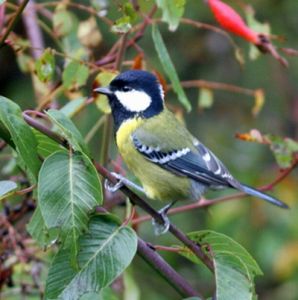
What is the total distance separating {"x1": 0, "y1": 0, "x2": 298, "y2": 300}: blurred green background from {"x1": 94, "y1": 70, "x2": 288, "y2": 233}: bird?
118 centimetres

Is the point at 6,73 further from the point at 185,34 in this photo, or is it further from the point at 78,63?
the point at 78,63

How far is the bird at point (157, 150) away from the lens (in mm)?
2520

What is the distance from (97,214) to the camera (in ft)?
5.37

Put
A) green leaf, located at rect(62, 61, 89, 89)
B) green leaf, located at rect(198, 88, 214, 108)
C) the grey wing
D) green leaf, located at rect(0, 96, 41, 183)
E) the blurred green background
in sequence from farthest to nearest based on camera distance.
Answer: the blurred green background < green leaf, located at rect(198, 88, 214, 108) < the grey wing < green leaf, located at rect(62, 61, 89, 89) < green leaf, located at rect(0, 96, 41, 183)

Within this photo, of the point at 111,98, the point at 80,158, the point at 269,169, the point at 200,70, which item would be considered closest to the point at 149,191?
the point at 111,98

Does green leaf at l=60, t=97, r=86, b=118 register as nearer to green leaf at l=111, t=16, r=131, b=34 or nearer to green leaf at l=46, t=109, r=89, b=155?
green leaf at l=111, t=16, r=131, b=34

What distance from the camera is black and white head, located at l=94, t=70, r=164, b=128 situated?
2453 millimetres

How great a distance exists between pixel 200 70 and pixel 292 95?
0.64 m

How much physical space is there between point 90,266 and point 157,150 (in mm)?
1048

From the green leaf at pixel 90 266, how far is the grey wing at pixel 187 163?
0.97 metres

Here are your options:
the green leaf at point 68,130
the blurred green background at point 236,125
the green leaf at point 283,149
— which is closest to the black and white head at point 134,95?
the green leaf at point 283,149

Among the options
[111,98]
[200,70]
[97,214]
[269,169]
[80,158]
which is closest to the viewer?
[80,158]

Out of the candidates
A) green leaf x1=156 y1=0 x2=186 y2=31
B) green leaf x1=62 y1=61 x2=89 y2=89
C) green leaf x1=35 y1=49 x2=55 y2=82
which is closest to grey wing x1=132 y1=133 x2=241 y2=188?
green leaf x1=62 y1=61 x2=89 y2=89

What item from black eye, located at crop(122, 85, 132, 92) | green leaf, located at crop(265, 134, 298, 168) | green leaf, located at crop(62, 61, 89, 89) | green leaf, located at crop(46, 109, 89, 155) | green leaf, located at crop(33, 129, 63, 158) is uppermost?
green leaf, located at crop(46, 109, 89, 155)
